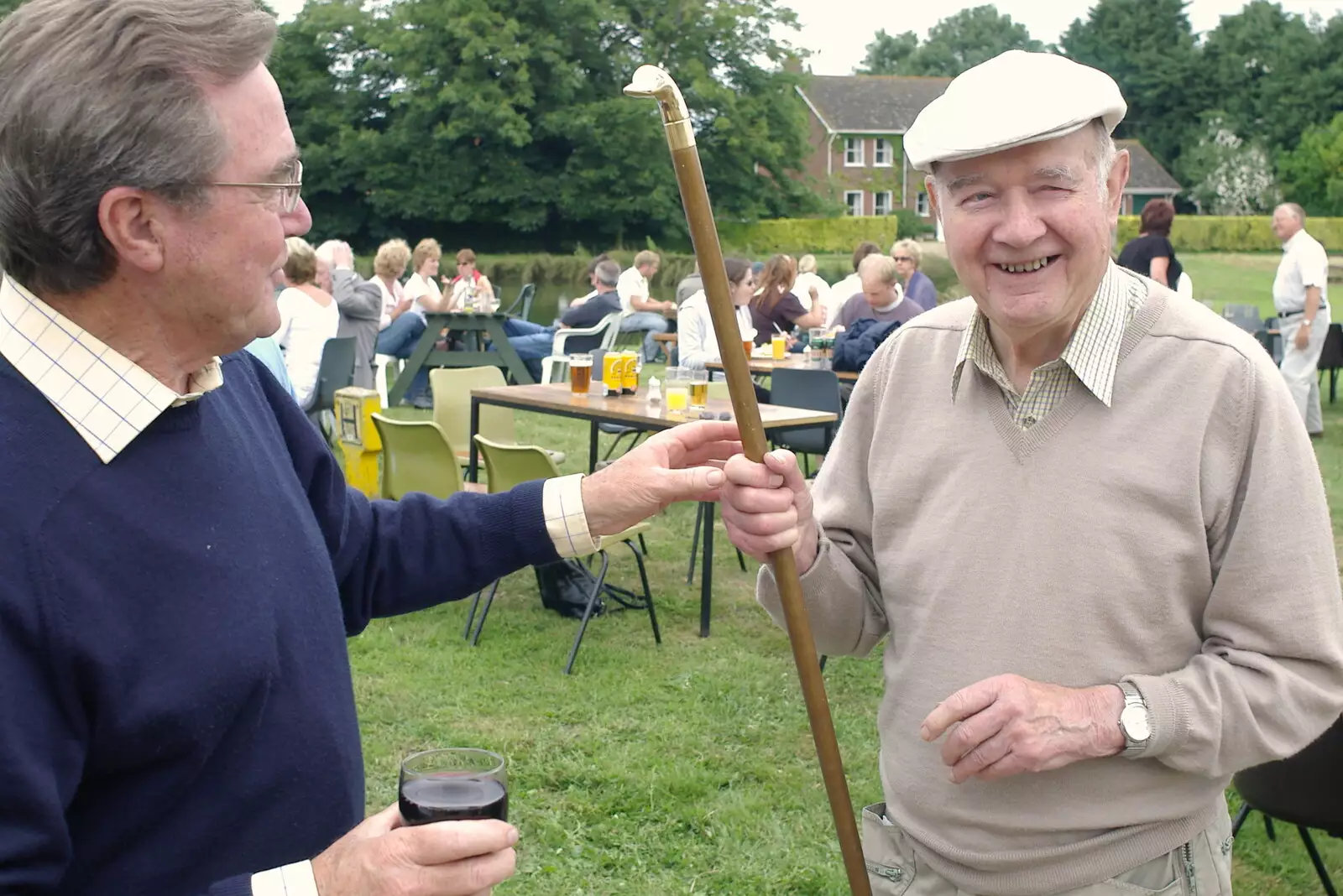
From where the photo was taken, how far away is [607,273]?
16.3 metres

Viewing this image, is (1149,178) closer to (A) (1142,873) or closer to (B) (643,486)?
(B) (643,486)

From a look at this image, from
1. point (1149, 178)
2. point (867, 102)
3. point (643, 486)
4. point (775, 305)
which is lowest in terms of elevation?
point (775, 305)

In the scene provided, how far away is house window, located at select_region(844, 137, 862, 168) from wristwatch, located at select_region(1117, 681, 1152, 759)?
69.7m

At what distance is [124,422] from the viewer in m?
1.57

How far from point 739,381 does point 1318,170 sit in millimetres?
67892

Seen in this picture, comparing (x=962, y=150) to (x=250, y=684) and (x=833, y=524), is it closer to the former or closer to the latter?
(x=833, y=524)

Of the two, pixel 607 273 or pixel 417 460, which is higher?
pixel 607 273

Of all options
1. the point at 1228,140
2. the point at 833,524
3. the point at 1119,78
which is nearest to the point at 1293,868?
the point at 833,524

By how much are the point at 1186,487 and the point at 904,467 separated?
1.55 ft

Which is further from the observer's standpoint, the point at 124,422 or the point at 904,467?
the point at 904,467

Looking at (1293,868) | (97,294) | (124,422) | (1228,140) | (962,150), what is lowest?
(1293,868)

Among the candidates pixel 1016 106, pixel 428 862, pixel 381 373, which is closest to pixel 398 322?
pixel 381 373

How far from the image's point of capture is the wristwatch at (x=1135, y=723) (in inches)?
73.6

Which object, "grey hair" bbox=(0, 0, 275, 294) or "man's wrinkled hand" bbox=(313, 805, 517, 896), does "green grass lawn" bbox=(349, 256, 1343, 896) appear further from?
"grey hair" bbox=(0, 0, 275, 294)
